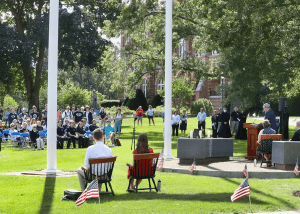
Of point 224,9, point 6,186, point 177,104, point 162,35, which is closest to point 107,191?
point 6,186

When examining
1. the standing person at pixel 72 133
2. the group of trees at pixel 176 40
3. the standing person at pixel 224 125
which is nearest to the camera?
the standing person at pixel 72 133

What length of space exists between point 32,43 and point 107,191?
26.7 meters

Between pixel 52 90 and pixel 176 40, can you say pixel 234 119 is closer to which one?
pixel 176 40

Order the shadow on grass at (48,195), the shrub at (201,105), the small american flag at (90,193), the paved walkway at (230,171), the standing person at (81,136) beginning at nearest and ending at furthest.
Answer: the small american flag at (90,193) < the shadow on grass at (48,195) < the paved walkway at (230,171) < the standing person at (81,136) < the shrub at (201,105)

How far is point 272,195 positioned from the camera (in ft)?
27.7

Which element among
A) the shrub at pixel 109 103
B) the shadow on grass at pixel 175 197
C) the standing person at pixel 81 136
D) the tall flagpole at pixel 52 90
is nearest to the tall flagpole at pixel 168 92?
the tall flagpole at pixel 52 90

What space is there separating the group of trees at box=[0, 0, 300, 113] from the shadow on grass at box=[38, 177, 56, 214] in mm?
14863

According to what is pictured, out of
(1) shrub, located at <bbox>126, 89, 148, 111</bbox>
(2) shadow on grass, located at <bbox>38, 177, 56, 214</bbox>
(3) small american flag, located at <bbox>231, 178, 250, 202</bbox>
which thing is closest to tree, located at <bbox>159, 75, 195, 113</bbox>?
(1) shrub, located at <bbox>126, 89, 148, 111</bbox>

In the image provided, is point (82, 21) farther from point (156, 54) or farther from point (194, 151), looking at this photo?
point (194, 151)

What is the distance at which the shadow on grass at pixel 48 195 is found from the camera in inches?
286

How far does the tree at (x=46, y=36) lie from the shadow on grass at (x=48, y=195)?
2268cm

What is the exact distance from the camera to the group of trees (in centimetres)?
2266

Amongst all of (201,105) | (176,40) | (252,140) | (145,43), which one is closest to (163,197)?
(252,140)

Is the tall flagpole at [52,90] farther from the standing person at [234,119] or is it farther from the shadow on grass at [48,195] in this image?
the standing person at [234,119]
